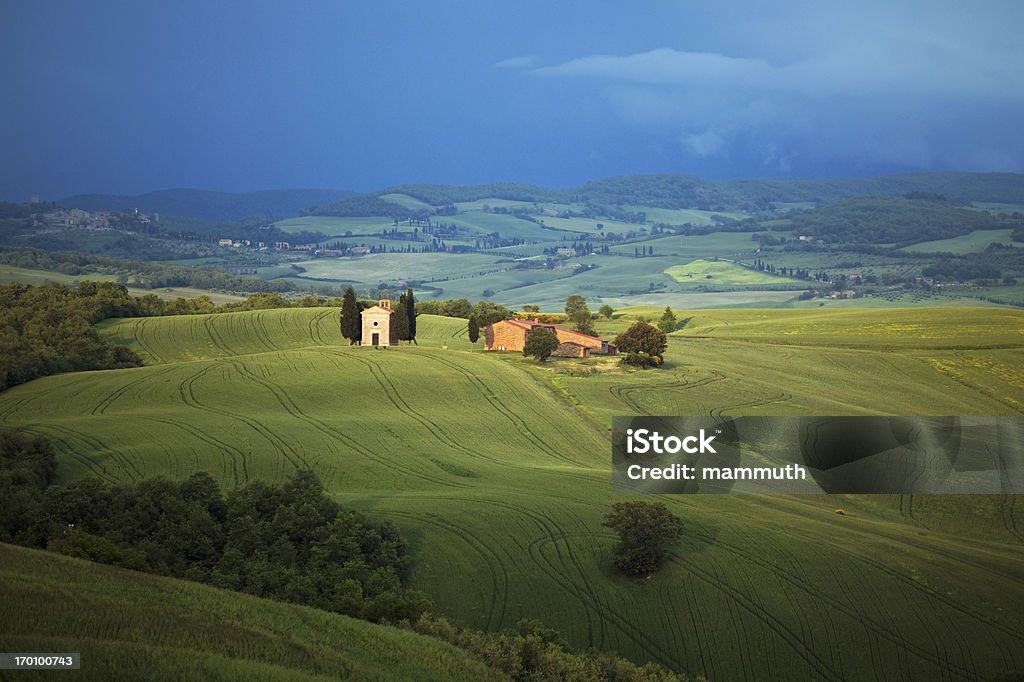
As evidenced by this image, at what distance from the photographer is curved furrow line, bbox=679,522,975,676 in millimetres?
34656

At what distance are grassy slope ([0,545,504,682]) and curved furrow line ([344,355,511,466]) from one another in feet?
92.3

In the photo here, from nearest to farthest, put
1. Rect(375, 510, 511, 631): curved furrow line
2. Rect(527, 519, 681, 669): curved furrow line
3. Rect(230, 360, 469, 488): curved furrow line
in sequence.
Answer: Rect(527, 519, 681, 669): curved furrow line → Rect(375, 510, 511, 631): curved furrow line → Rect(230, 360, 469, 488): curved furrow line

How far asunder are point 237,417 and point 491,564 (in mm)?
27181

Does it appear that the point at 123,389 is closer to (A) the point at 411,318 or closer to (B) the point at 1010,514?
(A) the point at 411,318

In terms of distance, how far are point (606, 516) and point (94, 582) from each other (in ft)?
72.2

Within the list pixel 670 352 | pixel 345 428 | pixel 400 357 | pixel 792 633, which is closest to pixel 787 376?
pixel 670 352

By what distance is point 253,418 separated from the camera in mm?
62375

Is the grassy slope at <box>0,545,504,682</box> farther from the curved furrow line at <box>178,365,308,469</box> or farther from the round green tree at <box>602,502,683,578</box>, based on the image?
the curved furrow line at <box>178,365,308,469</box>

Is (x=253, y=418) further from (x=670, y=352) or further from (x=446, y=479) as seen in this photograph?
(x=670, y=352)

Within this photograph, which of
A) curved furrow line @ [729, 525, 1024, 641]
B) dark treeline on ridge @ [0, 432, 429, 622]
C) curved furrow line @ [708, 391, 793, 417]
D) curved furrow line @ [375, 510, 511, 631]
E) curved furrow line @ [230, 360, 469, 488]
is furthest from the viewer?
curved furrow line @ [708, 391, 793, 417]

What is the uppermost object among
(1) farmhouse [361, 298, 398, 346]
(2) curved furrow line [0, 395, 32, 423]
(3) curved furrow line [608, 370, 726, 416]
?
(1) farmhouse [361, 298, 398, 346]

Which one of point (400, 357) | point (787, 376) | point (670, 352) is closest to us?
point (400, 357)

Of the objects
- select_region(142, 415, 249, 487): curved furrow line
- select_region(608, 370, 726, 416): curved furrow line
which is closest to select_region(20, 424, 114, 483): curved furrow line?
select_region(142, 415, 249, 487): curved furrow line

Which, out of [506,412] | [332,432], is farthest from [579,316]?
[332,432]
